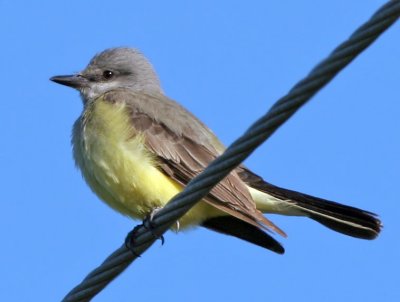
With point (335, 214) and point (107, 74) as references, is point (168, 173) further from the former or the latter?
point (107, 74)

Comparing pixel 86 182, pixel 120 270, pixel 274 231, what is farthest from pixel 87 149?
pixel 120 270

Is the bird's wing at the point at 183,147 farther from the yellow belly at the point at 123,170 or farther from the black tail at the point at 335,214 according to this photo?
the black tail at the point at 335,214

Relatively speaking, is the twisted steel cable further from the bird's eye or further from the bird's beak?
the bird's eye

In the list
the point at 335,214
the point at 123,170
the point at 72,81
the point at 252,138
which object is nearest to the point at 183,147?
the point at 123,170

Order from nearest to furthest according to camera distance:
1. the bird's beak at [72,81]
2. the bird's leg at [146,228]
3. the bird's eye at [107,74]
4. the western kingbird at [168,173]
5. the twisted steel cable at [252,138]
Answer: the twisted steel cable at [252,138] → the bird's leg at [146,228] → the western kingbird at [168,173] → the bird's beak at [72,81] → the bird's eye at [107,74]

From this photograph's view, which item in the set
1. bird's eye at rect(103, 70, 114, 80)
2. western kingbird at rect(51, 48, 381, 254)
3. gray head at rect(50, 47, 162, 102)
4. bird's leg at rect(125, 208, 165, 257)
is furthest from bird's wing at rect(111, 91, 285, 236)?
bird's eye at rect(103, 70, 114, 80)

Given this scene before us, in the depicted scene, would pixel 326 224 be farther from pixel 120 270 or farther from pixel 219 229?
pixel 120 270

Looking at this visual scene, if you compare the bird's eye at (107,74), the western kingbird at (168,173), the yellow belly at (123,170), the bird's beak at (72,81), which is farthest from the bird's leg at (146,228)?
the bird's eye at (107,74)
